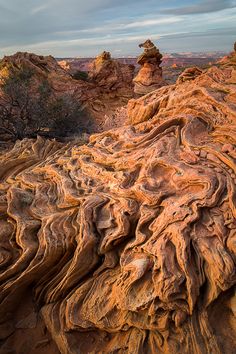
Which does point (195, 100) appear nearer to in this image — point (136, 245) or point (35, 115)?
point (136, 245)

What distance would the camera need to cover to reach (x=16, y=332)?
5.63 meters

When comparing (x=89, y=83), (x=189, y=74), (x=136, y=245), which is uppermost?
(x=189, y=74)

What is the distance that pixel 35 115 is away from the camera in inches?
627

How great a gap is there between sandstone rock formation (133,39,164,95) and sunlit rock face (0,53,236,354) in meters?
14.1

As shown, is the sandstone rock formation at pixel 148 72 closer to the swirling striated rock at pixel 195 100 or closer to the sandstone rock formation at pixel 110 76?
the sandstone rock formation at pixel 110 76

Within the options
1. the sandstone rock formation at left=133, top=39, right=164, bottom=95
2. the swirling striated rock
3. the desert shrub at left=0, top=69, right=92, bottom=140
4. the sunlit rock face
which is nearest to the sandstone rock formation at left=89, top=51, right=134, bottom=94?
the sandstone rock formation at left=133, top=39, right=164, bottom=95

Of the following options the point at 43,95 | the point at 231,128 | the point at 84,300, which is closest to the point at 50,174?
the point at 84,300

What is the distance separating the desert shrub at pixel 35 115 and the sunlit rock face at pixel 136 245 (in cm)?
843

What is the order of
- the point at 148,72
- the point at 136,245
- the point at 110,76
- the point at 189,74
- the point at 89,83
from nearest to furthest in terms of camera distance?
the point at 136,245 → the point at 189,74 → the point at 148,72 → the point at 89,83 → the point at 110,76

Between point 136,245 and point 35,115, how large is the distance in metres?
12.1

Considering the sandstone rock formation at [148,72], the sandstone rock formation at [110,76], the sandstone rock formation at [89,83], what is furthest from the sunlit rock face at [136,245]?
the sandstone rock formation at [110,76]

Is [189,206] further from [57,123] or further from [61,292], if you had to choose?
[57,123]

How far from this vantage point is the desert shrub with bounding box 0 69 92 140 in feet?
49.7

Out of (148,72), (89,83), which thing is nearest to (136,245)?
(148,72)
